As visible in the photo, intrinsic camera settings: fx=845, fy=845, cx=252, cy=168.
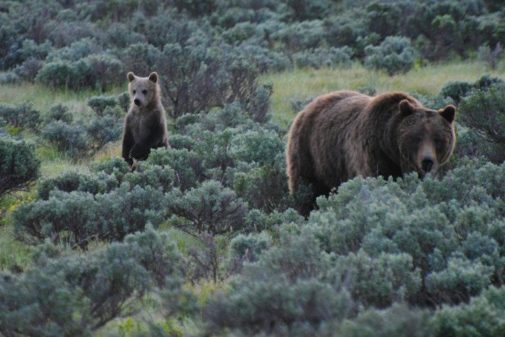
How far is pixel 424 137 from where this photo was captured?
257 inches

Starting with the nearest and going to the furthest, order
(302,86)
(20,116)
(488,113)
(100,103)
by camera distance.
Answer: (488,113)
(20,116)
(100,103)
(302,86)

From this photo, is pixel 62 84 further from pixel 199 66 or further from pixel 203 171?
pixel 203 171

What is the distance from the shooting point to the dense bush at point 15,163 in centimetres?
756

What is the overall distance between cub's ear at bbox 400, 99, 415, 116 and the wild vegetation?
1.98 ft

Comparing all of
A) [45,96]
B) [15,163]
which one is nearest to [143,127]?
[15,163]

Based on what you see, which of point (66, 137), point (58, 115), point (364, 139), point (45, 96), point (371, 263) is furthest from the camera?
point (45, 96)

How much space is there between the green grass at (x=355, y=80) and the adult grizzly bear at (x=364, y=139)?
5253mm

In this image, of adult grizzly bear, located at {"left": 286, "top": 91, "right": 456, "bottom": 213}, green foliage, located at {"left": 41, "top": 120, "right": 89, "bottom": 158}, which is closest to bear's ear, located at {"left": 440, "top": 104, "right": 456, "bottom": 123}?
adult grizzly bear, located at {"left": 286, "top": 91, "right": 456, "bottom": 213}

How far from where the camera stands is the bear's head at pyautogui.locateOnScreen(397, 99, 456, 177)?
A: 21.4 feet

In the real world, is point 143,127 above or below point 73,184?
below

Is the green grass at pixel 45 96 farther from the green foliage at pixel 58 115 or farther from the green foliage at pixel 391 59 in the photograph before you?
the green foliage at pixel 391 59

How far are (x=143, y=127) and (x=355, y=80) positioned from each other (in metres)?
5.95

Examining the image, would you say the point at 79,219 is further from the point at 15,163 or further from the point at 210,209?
the point at 15,163

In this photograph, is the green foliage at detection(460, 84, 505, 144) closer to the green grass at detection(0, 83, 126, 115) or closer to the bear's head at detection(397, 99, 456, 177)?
the bear's head at detection(397, 99, 456, 177)
